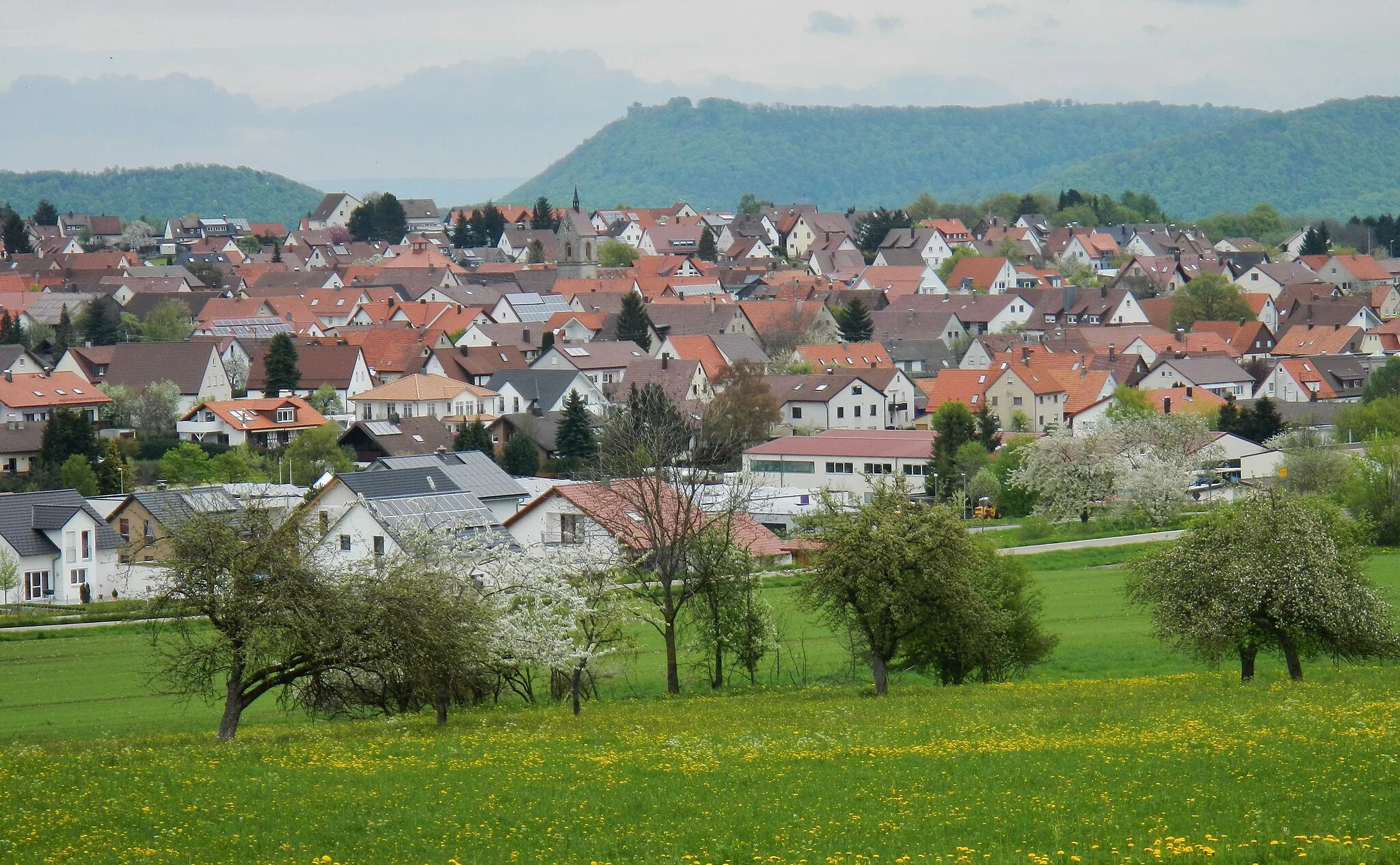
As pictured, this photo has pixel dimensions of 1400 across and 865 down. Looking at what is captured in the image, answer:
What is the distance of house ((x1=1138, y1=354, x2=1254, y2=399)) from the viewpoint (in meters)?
80.5

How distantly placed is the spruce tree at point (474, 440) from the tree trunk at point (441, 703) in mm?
43867

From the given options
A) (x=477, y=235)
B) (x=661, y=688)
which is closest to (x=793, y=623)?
(x=661, y=688)

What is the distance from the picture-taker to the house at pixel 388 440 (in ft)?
224

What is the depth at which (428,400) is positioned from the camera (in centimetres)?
7931

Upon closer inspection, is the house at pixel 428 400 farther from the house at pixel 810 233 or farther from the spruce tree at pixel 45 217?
the spruce tree at pixel 45 217

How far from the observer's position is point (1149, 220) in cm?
18275

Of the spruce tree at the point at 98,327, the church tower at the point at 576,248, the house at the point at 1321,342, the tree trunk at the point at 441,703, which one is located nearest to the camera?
the tree trunk at the point at 441,703

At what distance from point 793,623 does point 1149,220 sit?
514 ft

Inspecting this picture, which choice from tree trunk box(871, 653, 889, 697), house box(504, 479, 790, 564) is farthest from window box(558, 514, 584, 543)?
tree trunk box(871, 653, 889, 697)

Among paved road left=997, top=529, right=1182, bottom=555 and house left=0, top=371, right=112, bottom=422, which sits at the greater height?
house left=0, top=371, right=112, bottom=422

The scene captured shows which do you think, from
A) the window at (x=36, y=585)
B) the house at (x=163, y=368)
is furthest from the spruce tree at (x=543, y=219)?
the window at (x=36, y=585)

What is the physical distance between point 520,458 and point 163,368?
1007 inches

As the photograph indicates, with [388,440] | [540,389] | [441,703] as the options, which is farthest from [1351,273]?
[441,703]

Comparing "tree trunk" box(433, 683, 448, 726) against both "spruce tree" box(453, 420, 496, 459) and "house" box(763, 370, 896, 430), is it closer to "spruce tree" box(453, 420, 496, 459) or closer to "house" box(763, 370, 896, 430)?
"spruce tree" box(453, 420, 496, 459)
